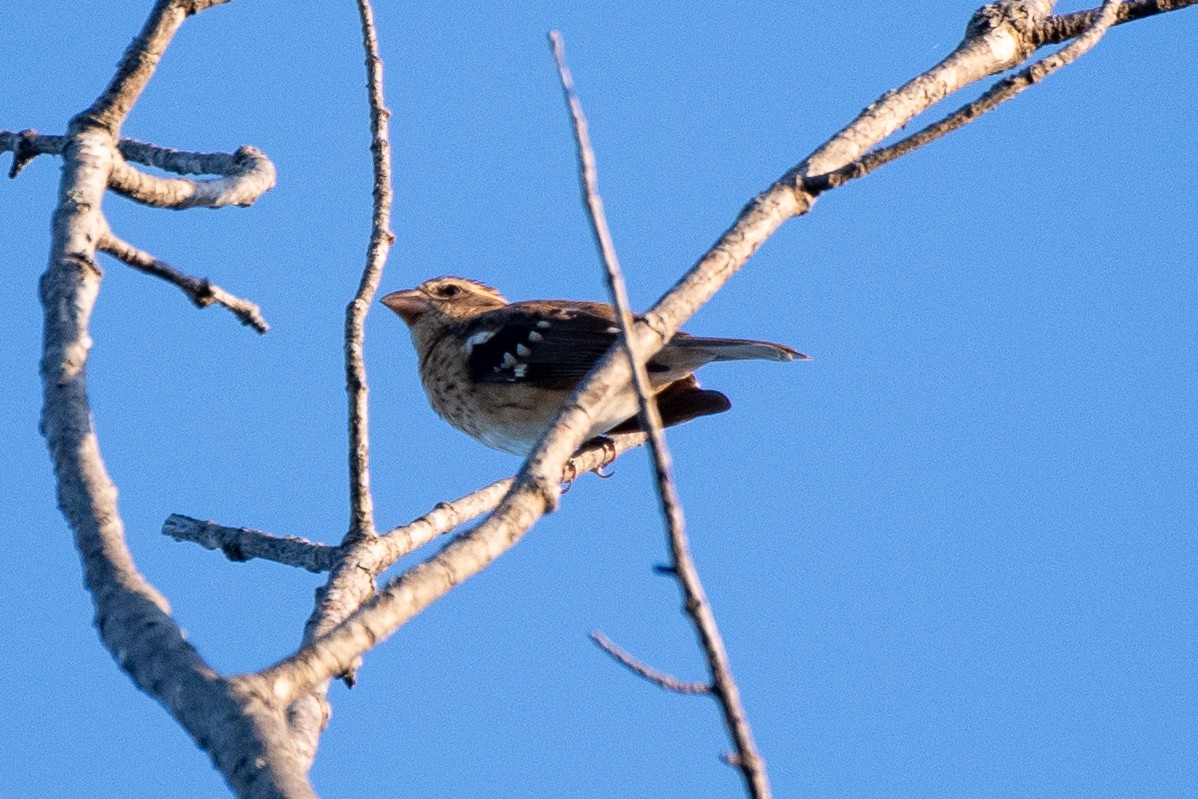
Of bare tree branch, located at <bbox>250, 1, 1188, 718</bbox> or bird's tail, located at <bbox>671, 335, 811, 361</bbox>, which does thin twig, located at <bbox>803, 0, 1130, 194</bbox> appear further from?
bird's tail, located at <bbox>671, 335, 811, 361</bbox>

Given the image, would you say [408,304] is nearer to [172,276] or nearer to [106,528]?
[172,276]

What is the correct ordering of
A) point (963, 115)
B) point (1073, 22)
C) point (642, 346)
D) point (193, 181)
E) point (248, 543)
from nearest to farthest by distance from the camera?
point (642, 346) < point (963, 115) < point (193, 181) < point (1073, 22) < point (248, 543)

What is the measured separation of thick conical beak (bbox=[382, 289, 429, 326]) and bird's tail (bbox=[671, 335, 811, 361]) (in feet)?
8.46

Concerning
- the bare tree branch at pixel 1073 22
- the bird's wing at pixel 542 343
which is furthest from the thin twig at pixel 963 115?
the bird's wing at pixel 542 343

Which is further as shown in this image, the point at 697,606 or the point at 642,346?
the point at 642,346

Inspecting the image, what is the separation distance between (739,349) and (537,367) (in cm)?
124

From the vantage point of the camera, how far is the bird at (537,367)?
21.0ft

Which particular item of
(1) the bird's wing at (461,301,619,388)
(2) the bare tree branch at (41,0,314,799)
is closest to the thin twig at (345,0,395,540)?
(2) the bare tree branch at (41,0,314,799)

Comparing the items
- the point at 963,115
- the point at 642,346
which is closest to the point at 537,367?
the point at 963,115

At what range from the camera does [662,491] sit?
2047 millimetres

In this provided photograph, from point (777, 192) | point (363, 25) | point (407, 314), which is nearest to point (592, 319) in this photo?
point (407, 314)

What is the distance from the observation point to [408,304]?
855 cm

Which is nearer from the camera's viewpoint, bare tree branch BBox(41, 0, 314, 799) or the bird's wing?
bare tree branch BBox(41, 0, 314, 799)

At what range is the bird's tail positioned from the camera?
6.07 m
